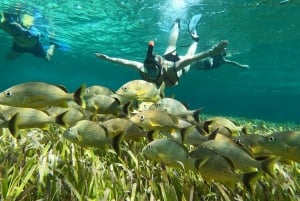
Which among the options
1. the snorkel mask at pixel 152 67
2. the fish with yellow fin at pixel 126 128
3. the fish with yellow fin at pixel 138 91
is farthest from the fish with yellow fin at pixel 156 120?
the snorkel mask at pixel 152 67

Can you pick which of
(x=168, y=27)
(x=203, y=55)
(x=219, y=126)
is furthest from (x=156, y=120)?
(x=168, y=27)

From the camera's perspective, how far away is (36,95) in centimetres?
350

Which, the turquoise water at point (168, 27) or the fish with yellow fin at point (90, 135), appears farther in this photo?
the turquoise water at point (168, 27)

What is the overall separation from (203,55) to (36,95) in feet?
21.5

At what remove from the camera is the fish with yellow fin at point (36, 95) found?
3.39 meters

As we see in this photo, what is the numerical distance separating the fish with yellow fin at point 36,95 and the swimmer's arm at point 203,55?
5.51 metres

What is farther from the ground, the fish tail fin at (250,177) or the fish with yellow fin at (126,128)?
the fish tail fin at (250,177)

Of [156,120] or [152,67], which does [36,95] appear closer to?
[156,120]

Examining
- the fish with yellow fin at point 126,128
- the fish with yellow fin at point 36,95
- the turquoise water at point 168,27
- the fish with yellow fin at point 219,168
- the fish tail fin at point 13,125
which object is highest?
the fish with yellow fin at point 36,95

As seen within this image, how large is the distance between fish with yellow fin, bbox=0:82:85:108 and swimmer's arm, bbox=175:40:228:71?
551 centimetres

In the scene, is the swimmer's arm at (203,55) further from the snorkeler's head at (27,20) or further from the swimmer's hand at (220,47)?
the snorkeler's head at (27,20)

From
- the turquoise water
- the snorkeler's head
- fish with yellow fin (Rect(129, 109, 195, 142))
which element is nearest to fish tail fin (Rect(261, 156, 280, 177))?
fish with yellow fin (Rect(129, 109, 195, 142))

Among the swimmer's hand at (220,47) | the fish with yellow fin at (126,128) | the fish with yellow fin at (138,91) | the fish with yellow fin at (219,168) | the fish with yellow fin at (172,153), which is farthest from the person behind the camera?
the swimmer's hand at (220,47)

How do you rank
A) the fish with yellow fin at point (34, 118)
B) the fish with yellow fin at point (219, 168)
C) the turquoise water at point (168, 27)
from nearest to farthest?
1. the fish with yellow fin at point (219, 168)
2. the fish with yellow fin at point (34, 118)
3. the turquoise water at point (168, 27)
